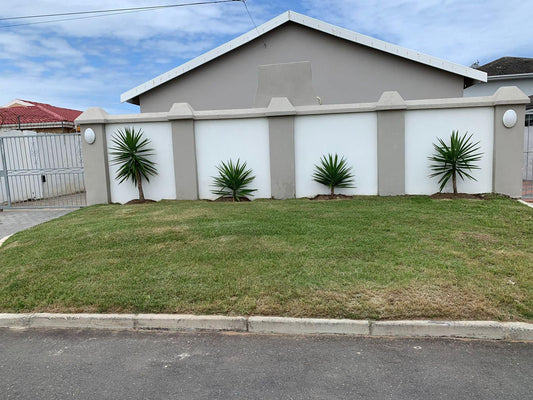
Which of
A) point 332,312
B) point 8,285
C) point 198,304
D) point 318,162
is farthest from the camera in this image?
point 318,162

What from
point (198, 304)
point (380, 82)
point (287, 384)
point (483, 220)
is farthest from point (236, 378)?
point (380, 82)

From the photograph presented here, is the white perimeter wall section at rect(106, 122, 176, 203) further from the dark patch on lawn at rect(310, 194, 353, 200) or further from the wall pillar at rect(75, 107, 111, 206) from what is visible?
the dark patch on lawn at rect(310, 194, 353, 200)

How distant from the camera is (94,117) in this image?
1080 centimetres

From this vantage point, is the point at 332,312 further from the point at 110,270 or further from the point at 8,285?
the point at 8,285

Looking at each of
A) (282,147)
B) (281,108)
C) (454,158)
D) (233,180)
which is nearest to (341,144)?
(282,147)

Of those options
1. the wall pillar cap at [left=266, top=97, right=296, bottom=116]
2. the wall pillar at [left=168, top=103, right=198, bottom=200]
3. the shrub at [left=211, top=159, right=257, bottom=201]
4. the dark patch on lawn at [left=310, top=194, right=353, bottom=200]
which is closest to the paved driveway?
the wall pillar at [left=168, top=103, right=198, bottom=200]

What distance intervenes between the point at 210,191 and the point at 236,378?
7.79 metres

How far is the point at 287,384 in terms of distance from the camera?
3.20 meters

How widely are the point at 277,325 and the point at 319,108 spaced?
281 inches

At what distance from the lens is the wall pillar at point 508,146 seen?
941 cm

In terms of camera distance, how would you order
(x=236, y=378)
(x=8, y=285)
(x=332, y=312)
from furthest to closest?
1. (x=8, y=285)
2. (x=332, y=312)
3. (x=236, y=378)

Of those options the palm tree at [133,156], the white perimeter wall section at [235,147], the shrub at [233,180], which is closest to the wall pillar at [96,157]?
the palm tree at [133,156]

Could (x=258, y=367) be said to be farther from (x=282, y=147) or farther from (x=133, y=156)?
(x=133, y=156)

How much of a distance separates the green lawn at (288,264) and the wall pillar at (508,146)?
1.49 m
